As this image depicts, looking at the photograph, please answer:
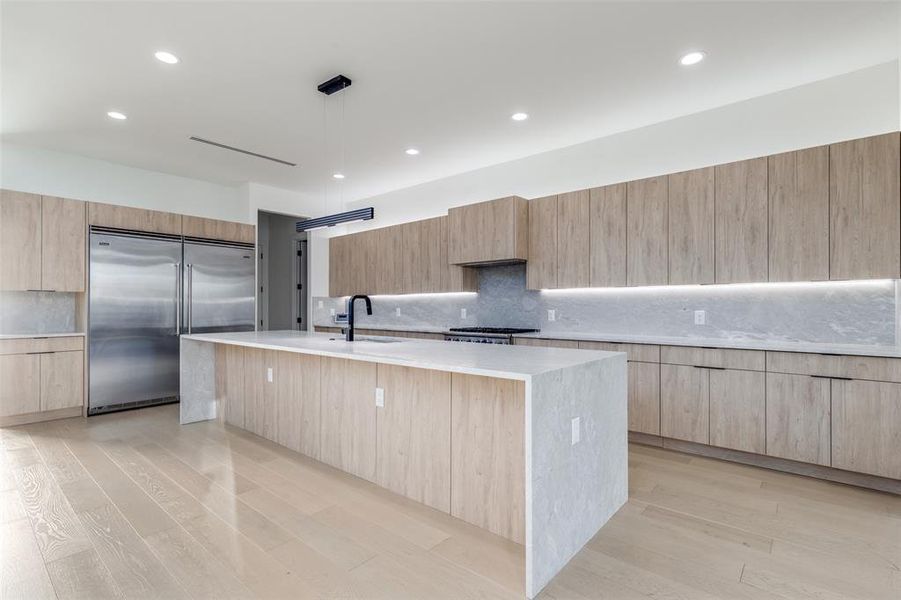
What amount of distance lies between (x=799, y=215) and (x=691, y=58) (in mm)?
1346

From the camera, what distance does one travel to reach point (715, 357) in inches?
128

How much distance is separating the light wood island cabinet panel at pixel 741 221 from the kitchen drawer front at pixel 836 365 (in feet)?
2.09

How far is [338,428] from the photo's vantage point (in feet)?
10.1

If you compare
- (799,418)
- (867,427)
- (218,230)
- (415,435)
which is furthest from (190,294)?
(867,427)

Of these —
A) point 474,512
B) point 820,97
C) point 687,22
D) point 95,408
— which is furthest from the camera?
point 95,408

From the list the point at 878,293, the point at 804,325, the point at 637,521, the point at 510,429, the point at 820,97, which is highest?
the point at 820,97

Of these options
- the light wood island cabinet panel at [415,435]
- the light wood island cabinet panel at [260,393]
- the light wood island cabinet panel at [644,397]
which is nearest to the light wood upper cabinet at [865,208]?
the light wood island cabinet panel at [644,397]

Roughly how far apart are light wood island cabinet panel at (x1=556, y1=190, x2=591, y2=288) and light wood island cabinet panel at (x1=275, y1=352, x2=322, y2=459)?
8.23ft

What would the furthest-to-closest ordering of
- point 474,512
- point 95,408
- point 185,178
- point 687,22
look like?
point 185,178, point 95,408, point 687,22, point 474,512

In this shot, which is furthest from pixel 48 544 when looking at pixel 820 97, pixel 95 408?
pixel 820 97

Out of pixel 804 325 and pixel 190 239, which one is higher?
pixel 190 239

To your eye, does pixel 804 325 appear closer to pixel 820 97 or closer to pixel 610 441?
pixel 820 97

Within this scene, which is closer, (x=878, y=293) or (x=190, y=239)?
(x=878, y=293)

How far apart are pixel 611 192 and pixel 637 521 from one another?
2.81 metres
